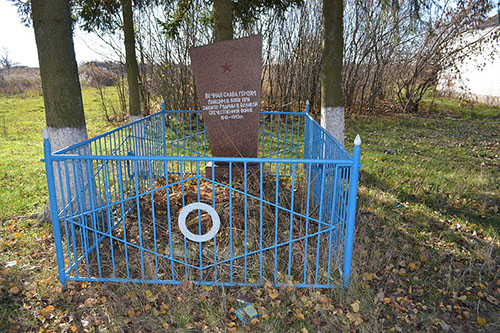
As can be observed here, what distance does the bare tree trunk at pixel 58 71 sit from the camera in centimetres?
370

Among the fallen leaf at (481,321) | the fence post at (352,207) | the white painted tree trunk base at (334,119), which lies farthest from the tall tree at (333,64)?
the fallen leaf at (481,321)

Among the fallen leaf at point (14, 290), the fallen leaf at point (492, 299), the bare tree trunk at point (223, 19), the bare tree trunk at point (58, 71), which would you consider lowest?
the fallen leaf at point (492, 299)

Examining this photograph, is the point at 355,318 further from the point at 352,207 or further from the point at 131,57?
the point at 131,57

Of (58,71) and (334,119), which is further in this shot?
(334,119)

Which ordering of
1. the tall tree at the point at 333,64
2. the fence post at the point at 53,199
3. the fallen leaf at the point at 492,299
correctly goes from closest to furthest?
the fence post at the point at 53,199
the fallen leaf at the point at 492,299
the tall tree at the point at 333,64

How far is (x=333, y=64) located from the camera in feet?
17.7

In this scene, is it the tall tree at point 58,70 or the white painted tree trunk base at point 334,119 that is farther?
the white painted tree trunk base at point 334,119

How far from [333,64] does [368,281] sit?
3.33 metres

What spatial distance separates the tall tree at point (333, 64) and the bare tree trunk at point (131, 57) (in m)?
3.59

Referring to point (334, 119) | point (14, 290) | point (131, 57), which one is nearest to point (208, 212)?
point (14, 290)

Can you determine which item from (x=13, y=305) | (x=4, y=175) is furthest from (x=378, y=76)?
(x=13, y=305)

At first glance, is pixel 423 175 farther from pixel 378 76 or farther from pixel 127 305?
pixel 378 76

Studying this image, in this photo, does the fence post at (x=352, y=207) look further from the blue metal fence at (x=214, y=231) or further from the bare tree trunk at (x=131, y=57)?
the bare tree trunk at (x=131, y=57)

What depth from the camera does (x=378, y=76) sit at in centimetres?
1216
